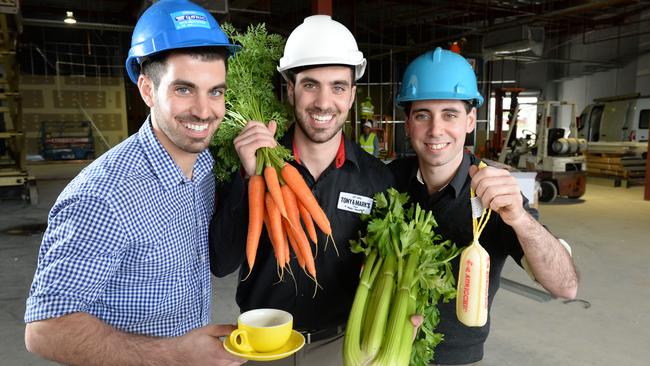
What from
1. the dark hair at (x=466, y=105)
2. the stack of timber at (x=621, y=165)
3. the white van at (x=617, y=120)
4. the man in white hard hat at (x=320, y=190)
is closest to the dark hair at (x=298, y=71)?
the man in white hard hat at (x=320, y=190)

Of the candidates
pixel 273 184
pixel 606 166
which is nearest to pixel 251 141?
pixel 273 184

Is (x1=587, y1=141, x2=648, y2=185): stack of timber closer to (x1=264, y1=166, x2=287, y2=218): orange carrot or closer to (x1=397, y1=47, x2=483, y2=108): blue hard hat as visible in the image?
(x1=397, y1=47, x2=483, y2=108): blue hard hat

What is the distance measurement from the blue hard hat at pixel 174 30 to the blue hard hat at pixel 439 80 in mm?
828

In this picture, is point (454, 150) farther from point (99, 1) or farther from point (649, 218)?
point (99, 1)

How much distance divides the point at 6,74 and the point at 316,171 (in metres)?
10.2

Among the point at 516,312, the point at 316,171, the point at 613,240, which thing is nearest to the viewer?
the point at 316,171

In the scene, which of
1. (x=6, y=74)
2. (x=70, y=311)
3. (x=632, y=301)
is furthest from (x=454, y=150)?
(x=6, y=74)

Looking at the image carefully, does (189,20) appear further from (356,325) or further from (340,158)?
(356,325)

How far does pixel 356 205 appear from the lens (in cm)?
200

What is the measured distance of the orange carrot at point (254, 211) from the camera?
175cm

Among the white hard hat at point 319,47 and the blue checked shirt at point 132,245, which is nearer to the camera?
the blue checked shirt at point 132,245

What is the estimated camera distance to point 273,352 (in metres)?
1.25

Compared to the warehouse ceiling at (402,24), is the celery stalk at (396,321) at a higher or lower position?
lower

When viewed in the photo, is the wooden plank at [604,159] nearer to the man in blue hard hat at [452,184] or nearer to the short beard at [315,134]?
the man in blue hard hat at [452,184]
